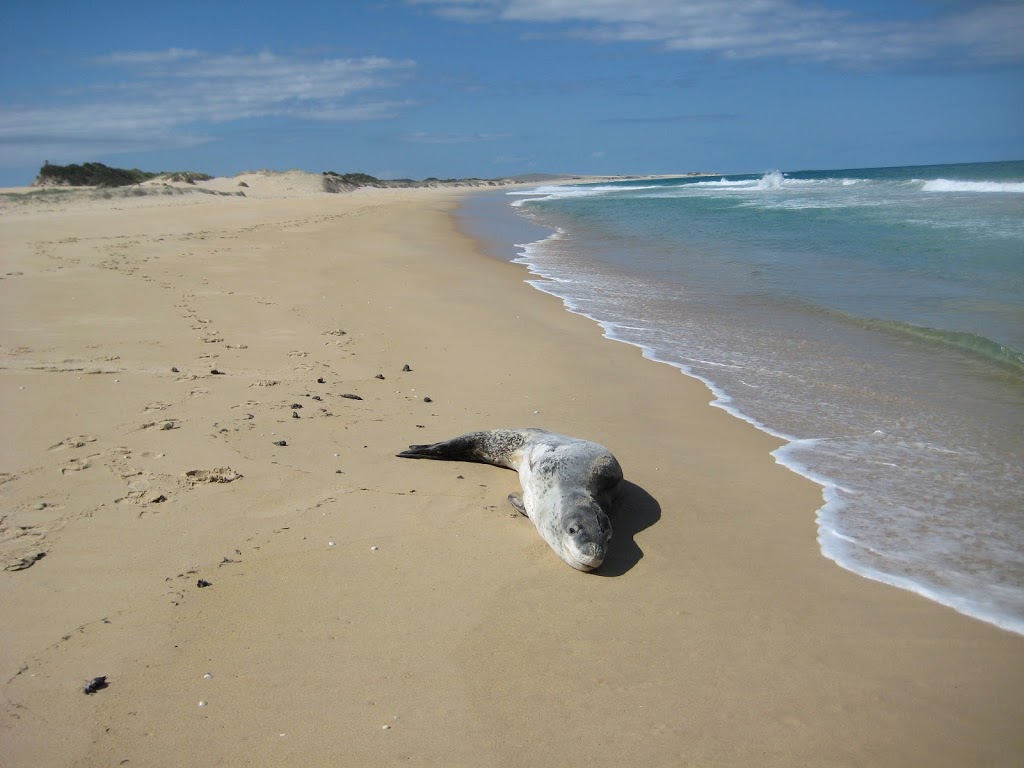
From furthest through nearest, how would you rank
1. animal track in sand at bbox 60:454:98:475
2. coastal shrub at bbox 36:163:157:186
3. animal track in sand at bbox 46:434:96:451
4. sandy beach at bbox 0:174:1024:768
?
coastal shrub at bbox 36:163:157:186, animal track in sand at bbox 46:434:96:451, animal track in sand at bbox 60:454:98:475, sandy beach at bbox 0:174:1024:768

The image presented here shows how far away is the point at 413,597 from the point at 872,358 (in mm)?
6144

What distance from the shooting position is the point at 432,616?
352 centimetres

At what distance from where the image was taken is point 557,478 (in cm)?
462

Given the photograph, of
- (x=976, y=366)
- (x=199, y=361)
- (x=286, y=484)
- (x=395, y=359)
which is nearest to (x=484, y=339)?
(x=395, y=359)

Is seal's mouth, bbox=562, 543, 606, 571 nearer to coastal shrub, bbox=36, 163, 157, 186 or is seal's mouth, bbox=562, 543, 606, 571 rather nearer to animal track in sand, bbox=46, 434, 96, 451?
animal track in sand, bbox=46, 434, 96, 451

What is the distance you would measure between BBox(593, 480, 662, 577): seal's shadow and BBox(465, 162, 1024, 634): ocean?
3.16 feet

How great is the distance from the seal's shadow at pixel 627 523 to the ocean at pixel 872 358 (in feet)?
3.16

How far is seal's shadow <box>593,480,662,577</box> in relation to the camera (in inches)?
162

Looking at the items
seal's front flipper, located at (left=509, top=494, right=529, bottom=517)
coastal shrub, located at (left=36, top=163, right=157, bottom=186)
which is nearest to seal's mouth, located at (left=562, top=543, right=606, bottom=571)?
seal's front flipper, located at (left=509, top=494, right=529, bottom=517)

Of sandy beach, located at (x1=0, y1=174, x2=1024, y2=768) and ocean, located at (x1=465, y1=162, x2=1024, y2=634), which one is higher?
sandy beach, located at (x1=0, y1=174, x2=1024, y2=768)

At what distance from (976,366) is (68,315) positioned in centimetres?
946

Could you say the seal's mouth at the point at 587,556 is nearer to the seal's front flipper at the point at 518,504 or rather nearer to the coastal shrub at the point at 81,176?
the seal's front flipper at the point at 518,504

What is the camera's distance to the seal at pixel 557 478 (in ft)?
13.4

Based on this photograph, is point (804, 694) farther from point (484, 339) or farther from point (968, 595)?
point (484, 339)
